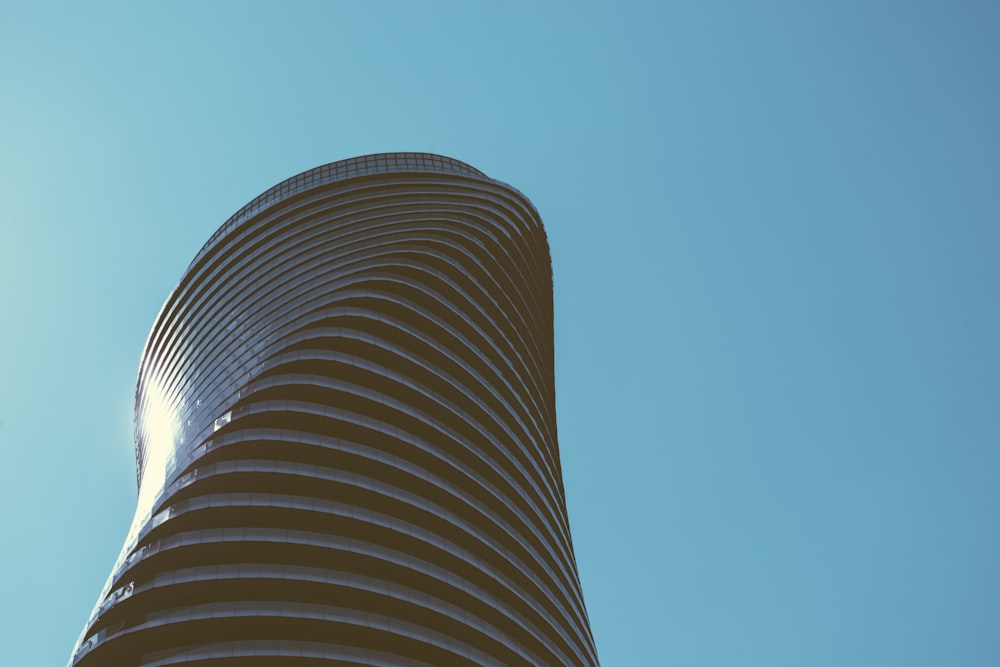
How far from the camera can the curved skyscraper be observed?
166ft

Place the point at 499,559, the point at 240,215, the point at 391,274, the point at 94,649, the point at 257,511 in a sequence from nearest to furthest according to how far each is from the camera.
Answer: the point at 94,649 → the point at 257,511 → the point at 499,559 → the point at 391,274 → the point at 240,215

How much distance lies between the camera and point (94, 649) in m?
49.1

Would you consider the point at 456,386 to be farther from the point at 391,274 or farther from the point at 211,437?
the point at 211,437

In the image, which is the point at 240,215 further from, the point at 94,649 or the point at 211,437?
the point at 94,649

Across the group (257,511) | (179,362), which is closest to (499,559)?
(257,511)

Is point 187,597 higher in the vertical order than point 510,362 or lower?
lower

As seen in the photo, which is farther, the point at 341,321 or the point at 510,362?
the point at 510,362

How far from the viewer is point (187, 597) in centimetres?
5059

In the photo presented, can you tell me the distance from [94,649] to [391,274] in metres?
26.9

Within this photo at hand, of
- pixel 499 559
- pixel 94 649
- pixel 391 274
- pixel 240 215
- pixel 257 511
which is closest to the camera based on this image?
pixel 94 649

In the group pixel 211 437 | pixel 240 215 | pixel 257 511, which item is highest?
pixel 240 215

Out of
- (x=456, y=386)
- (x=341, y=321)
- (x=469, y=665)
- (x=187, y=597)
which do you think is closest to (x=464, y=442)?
(x=456, y=386)

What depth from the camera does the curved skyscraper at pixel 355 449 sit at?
50.7 meters

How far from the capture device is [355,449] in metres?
57.5
